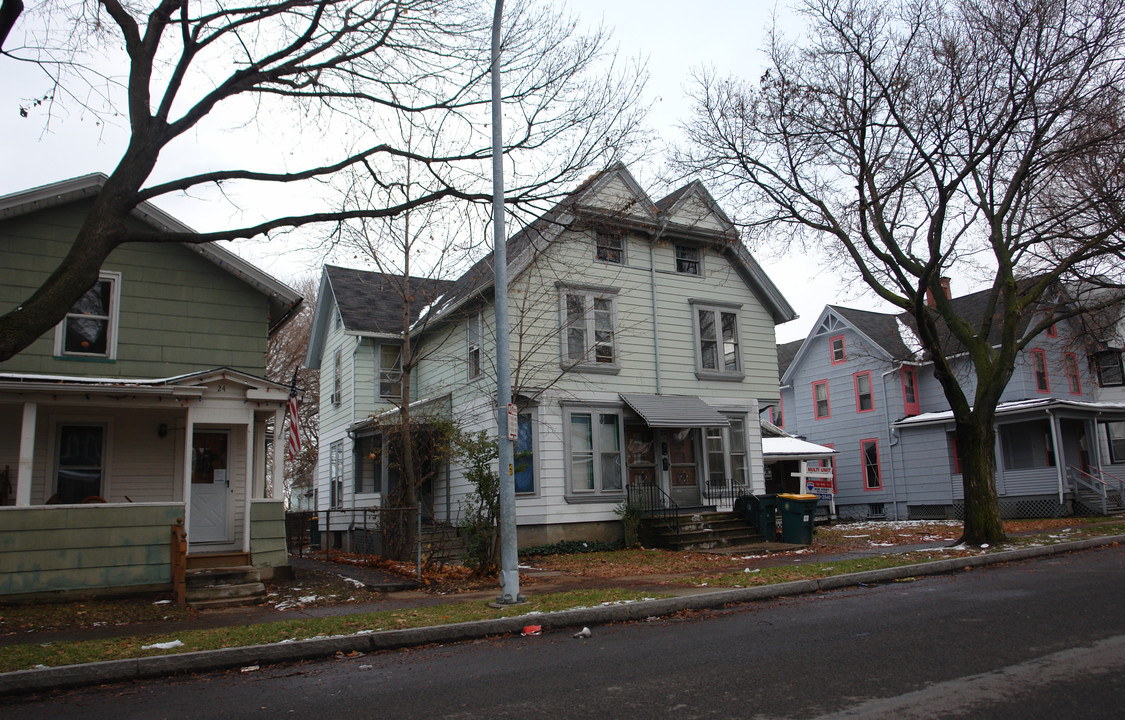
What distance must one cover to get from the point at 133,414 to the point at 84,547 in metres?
2.85

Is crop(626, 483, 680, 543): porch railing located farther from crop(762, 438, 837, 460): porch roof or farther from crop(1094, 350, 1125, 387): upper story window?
crop(1094, 350, 1125, 387): upper story window

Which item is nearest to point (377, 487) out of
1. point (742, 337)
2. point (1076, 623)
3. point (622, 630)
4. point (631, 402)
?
point (631, 402)

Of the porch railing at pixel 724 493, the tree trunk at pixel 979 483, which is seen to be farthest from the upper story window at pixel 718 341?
the tree trunk at pixel 979 483

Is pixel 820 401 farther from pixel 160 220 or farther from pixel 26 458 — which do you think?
pixel 26 458

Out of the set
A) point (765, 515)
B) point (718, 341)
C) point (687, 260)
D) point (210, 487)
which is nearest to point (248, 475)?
point (210, 487)

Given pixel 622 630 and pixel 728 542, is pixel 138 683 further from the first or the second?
pixel 728 542

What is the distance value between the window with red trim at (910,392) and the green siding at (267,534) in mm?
25013

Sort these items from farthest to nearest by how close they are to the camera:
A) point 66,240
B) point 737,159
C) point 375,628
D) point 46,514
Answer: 1. point 737,159
2. point 66,240
3. point 46,514
4. point 375,628

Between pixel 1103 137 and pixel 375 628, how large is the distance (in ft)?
50.1

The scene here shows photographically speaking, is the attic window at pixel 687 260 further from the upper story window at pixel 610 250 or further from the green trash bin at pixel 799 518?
the green trash bin at pixel 799 518

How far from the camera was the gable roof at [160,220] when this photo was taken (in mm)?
13195

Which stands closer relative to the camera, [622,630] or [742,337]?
[622,630]

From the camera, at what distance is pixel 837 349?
110 ft

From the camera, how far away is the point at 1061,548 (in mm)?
14547
